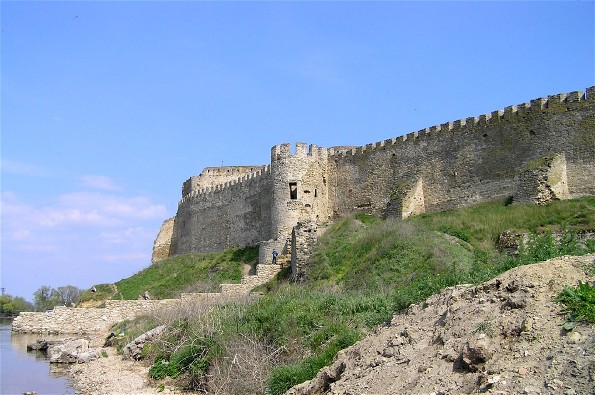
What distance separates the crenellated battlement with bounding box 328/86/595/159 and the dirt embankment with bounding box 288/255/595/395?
1804cm

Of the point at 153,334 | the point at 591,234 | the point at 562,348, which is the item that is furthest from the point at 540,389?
the point at 591,234

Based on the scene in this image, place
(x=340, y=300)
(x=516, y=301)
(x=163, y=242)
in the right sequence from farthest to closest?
(x=163, y=242) < (x=340, y=300) < (x=516, y=301)

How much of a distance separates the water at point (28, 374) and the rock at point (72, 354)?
1.07ft

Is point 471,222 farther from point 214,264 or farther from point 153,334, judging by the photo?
point 214,264

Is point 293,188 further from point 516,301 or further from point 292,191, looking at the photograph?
point 516,301

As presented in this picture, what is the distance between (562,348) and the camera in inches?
259

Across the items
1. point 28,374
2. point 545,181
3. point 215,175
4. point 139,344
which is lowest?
point 28,374

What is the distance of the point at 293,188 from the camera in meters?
33.2

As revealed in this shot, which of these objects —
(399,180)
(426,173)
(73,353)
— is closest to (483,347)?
(73,353)

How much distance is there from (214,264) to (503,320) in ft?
101

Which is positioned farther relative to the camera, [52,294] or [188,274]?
[52,294]

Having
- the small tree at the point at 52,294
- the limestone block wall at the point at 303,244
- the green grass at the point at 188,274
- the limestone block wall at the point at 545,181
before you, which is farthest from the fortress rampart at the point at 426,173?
the small tree at the point at 52,294

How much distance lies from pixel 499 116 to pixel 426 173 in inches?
185

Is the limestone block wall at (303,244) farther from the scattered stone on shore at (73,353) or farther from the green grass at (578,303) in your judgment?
the green grass at (578,303)
